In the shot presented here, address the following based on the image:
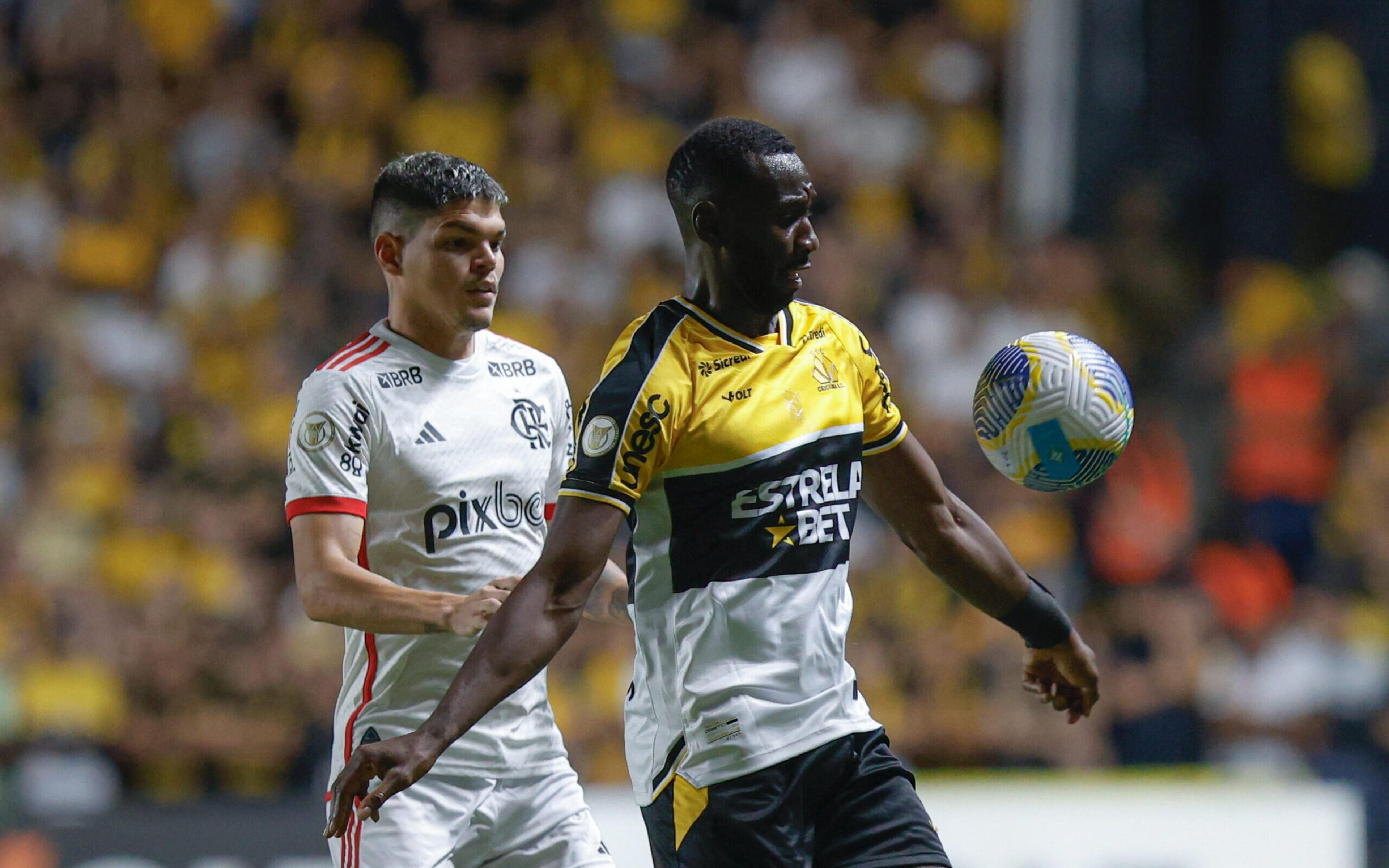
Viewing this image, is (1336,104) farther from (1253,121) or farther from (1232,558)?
(1232,558)

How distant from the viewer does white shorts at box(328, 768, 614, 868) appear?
4.36 m

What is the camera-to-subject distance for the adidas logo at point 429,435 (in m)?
4.58

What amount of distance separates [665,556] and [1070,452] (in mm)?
1183

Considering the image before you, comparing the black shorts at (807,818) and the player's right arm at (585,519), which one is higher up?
the player's right arm at (585,519)

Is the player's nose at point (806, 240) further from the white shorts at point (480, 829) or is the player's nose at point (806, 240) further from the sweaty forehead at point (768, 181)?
the white shorts at point (480, 829)

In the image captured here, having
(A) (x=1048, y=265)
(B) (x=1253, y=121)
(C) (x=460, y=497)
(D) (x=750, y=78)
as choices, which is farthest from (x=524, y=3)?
(C) (x=460, y=497)

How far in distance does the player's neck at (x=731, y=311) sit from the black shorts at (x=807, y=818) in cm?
99

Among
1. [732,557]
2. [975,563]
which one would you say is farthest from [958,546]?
[732,557]

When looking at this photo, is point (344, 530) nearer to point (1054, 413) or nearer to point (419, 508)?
point (419, 508)

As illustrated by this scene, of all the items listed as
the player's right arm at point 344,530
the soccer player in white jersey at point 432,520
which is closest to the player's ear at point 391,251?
the soccer player in white jersey at point 432,520

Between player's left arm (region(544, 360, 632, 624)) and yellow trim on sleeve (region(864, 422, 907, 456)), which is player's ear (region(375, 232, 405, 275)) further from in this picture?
yellow trim on sleeve (region(864, 422, 907, 456))

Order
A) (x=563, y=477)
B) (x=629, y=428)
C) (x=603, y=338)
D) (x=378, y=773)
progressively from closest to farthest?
(x=378, y=773) → (x=629, y=428) → (x=563, y=477) → (x=603, y=338)

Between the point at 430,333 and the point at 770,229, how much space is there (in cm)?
121

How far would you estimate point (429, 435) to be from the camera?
15.1 feet
